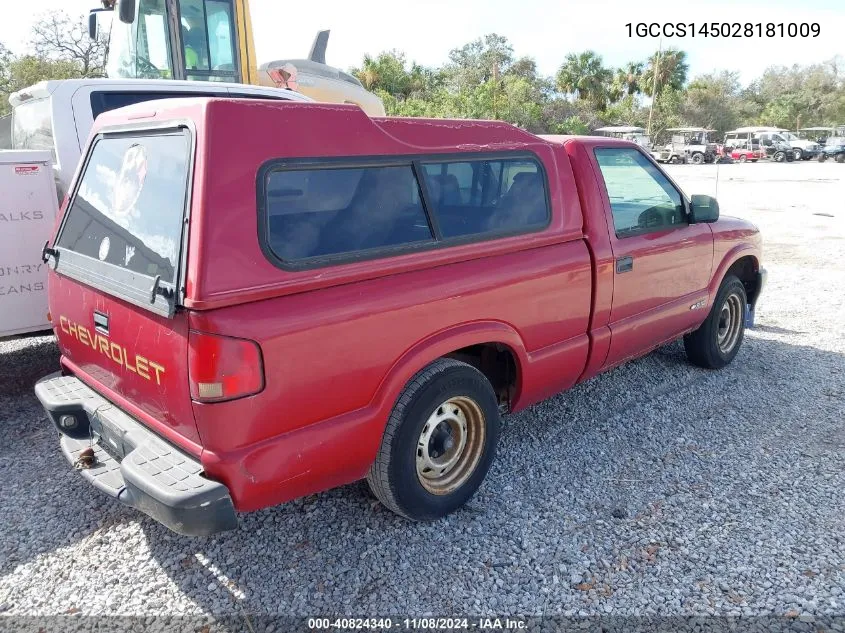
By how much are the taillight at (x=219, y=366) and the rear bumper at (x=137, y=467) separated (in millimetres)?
327

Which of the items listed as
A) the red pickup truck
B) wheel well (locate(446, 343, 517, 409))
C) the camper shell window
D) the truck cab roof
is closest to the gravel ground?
the red pickup truck

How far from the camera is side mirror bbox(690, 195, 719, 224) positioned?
4.36m

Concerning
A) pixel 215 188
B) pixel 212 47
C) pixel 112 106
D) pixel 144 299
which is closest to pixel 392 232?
pixel 215 188

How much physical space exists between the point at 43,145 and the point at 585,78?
53.0 m

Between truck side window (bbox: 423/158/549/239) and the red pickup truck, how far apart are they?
1 centimetres

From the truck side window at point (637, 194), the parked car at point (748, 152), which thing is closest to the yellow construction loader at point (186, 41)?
the truck side window at point (637, 194)

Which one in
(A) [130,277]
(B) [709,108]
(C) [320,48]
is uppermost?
(B) [709,108]

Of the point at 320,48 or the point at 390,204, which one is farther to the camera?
the point at 320,48

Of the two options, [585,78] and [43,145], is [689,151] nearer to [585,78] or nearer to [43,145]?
[585,78]

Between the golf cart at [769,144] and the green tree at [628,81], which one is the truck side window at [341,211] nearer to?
the golf cart at [769,144]

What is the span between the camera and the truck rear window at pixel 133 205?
2.41m

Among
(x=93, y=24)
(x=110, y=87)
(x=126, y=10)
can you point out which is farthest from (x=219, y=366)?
(x=93, y=24)

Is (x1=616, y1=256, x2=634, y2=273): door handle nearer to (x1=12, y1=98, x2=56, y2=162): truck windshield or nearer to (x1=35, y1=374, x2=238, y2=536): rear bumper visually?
(x1=35, y1=374, x2=238, y2=536): rear bumper

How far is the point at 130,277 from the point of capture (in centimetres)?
252
